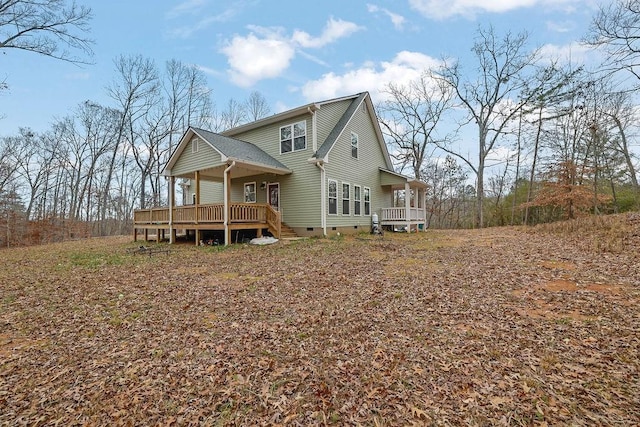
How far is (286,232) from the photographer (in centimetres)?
1419

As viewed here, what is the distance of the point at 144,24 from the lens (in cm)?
1400

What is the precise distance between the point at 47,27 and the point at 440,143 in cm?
2568

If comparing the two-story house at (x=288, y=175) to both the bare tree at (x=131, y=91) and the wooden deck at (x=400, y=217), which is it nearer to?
the wooden deck at (x=400, y=217)

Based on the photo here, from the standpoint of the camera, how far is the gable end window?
1617cm

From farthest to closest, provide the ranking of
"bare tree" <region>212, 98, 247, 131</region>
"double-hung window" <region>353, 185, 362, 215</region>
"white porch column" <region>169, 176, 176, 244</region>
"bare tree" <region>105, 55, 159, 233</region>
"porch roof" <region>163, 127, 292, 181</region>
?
"bare tree" <region>212, 98, 247, 131</region>
"bare tree" <region>105, 55, 159, 233</region>
"double-hung window" <region>353, 185, 362, 215</region>
"white porch column" <region>169, 176, 176, 244</region>
"porch roof" <region>163, 127, 292, 181</region>

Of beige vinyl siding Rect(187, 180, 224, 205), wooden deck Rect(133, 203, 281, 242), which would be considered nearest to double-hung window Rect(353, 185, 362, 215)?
wooden deck Rect(133, 203, 281, 242)

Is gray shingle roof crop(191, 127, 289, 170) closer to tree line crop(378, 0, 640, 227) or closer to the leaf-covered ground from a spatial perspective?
the leaf-covered ground

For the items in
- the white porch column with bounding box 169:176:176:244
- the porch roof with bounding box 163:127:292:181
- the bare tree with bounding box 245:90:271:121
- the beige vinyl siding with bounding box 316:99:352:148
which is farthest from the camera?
the bare tree with bounding box 245:90:271:121

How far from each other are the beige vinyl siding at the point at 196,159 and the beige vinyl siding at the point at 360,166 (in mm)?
5215

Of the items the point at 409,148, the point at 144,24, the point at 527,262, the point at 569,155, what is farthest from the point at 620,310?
the point at 409,148

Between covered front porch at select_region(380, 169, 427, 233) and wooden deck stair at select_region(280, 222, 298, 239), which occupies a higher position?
covered front porch at select_region(380, 169, 427, 233)

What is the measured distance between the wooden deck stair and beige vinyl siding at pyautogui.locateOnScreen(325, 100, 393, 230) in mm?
1883

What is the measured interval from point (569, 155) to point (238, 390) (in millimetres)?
26436

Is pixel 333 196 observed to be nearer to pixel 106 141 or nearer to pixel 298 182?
pixel 298 182
